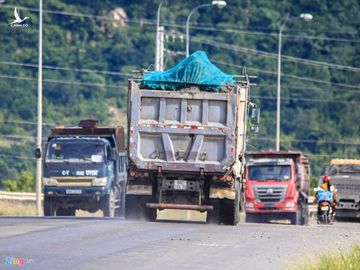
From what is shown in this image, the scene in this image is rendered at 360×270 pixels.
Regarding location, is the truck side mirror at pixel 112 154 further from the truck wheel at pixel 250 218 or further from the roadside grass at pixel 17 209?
the truck wheel at pixel 250 218

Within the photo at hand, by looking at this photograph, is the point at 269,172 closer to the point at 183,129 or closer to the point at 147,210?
the point at 147,210

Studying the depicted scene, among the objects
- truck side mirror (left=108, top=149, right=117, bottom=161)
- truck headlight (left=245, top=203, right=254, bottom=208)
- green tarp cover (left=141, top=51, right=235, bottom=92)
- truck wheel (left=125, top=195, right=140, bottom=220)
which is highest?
green tarp cover (left=141, top=51, right=235, bottom=92)

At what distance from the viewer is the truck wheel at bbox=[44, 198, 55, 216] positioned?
141 ft

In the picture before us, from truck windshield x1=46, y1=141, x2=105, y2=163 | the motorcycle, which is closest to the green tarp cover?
truck windshield x1=46, y1=141, x2=105, y2=163

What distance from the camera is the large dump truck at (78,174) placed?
42.7 m

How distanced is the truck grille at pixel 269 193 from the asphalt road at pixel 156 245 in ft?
35.6

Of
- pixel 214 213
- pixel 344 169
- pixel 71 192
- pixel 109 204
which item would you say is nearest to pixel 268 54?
pixel 344 169

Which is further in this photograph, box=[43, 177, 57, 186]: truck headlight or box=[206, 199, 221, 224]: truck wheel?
box=[43, 177, 57, 186]: truck headlight

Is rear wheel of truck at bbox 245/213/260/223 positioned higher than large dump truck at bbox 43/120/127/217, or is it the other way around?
large dump truck at bbox 43/120/127/217

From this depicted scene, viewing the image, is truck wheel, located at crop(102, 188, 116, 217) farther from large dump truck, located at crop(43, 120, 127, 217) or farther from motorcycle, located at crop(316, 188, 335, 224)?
motorcycle, located at crop(316, 188, 335, 224)

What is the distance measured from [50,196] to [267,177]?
7.46 meters

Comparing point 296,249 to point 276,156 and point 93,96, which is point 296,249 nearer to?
point 276,156

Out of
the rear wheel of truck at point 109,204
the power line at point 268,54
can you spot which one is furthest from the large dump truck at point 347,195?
the power line at point 268,54

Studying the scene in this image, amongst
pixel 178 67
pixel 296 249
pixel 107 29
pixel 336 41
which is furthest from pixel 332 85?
pixel 296 249
